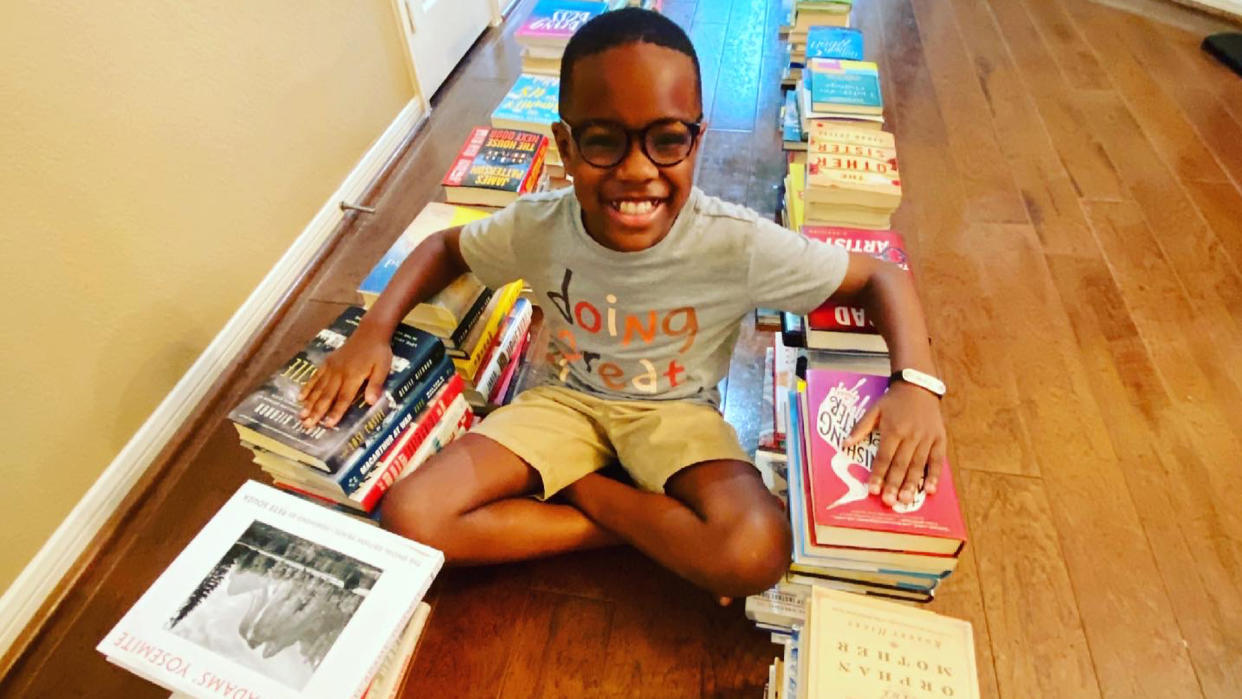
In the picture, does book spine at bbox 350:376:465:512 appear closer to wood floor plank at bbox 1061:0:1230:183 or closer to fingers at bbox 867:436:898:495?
fingers at bbox 867:436:898:495

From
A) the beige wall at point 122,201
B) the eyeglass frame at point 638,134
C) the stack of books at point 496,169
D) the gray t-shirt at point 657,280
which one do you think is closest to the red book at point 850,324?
the gray t-shirt at point 657,280

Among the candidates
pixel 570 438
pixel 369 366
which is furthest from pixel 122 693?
pixel 570 438

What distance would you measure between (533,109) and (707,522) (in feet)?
3.33

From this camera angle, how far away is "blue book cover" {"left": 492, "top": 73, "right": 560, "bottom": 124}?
148cm

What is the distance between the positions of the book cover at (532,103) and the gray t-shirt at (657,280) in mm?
600

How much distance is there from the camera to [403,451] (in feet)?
3.12

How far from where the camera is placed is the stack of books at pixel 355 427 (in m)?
0.86

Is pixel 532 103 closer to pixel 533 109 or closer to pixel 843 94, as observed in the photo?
pixel 533 109

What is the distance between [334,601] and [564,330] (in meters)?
0.44

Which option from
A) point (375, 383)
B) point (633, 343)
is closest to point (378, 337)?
point (375, 383)

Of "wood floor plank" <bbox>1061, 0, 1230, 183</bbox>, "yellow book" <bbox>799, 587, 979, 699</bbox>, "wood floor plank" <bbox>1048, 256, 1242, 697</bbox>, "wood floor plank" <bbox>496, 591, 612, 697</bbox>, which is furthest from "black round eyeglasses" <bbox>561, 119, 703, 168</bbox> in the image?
"wood floor plank" <bbox>1061, 0, 1230, 183</bbox>

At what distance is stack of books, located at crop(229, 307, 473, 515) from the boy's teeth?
1.18ft

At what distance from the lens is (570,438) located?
0.98m

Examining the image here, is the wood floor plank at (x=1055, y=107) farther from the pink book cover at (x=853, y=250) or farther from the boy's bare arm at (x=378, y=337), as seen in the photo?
the boy's bare arm at (x=378, y=337)
